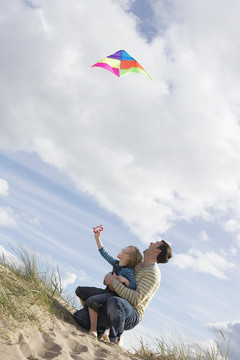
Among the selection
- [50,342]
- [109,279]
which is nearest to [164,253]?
[109,279]

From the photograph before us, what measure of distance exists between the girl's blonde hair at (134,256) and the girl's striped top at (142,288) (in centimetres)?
16

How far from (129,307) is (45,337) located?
1.13m

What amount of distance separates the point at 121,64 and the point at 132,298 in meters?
5.28

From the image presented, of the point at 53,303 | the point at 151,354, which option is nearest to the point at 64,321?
the point at 53,303

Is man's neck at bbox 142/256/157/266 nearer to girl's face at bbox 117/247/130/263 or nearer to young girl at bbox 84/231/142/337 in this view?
young girl at bbox 84/231/142/337

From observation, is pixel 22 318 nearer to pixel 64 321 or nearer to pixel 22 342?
pixel 22 342

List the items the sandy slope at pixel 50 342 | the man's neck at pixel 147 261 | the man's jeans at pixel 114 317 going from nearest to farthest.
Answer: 1. the sandy slope at pixel 50 342
2. the man's jeans at pixel 114 317
3. the man's neck at pixel 147 261

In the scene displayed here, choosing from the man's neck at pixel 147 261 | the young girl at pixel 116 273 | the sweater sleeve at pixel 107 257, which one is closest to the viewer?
the young girl at pixel 116 273

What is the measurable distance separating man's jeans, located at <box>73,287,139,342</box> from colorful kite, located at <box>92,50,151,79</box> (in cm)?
497

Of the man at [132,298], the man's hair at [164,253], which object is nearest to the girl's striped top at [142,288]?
the man at [132,298]

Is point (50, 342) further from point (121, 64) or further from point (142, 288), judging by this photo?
point (121, 64)

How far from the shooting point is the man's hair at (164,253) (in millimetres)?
5398

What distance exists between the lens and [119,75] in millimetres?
8148

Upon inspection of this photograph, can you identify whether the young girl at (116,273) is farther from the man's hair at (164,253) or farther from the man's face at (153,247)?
the man's hair at (164,253)
